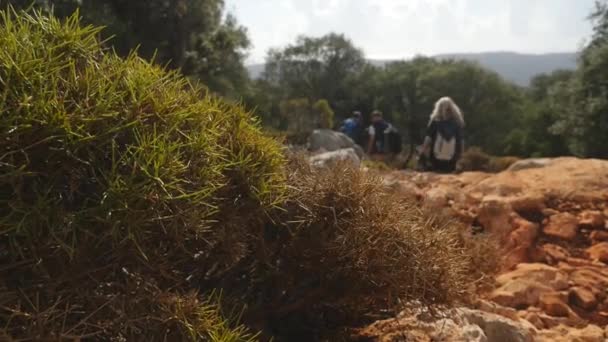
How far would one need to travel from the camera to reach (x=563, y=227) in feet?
15.6

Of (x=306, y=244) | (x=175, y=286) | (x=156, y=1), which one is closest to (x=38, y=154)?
(x=175, y=286)

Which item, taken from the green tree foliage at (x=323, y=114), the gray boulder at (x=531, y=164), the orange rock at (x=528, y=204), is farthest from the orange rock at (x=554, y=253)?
the green tree foliage at (x=323, y=114)

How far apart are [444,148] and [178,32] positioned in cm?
1341

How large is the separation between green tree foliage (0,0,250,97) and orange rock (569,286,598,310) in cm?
1265

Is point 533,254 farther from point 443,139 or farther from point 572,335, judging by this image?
point 443,139

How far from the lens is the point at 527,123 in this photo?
36625mm

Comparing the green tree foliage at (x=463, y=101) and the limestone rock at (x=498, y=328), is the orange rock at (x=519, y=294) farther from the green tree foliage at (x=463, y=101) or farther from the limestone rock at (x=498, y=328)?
the green tree foliage at (x=463, y=101)

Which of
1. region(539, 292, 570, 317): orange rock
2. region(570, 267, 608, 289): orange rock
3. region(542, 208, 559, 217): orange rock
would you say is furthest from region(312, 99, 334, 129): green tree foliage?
region(539, 292, 570, 317): orange rock

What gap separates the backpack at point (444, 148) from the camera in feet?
23.8

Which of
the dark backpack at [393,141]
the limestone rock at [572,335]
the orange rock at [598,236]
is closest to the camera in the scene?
the limestone rock at [572,335]

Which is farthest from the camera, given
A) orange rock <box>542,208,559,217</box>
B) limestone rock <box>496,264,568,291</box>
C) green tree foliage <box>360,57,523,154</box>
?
green tree foliage <box>360,57,523,154</box>

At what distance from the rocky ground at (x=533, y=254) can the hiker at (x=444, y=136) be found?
568mm

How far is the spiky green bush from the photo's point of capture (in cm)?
127

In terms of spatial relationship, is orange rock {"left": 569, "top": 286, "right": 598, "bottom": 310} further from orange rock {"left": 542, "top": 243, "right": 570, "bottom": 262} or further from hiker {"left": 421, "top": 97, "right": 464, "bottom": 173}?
hiker {"left": 421, "top": 97, "right": 464, "bottom": 173}
